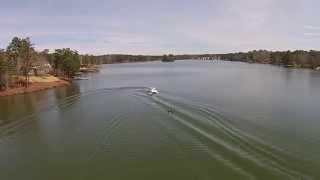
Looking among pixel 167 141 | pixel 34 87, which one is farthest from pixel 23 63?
pixel 167 141

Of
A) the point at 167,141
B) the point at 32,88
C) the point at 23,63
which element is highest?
Result: the point at 23,63

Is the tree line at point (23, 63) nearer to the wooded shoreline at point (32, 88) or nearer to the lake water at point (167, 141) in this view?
the wooded shoreline at point (32, 88)

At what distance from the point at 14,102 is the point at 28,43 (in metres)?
27.5

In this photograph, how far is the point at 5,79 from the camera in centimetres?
6081

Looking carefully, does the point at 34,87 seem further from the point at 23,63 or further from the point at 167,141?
the point at 167,141

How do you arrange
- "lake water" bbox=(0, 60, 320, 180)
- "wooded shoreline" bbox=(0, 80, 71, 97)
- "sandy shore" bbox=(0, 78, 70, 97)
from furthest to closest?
"sandy shore" bbox=(0, 78, 70, 97) < "wooded shoreline" bbox=(0, 80, 71, 97) < "lake water" bbox=(0, 60, 320, 180)

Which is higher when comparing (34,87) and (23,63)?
(23,63)

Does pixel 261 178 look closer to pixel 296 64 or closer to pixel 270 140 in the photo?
pixel 270 140

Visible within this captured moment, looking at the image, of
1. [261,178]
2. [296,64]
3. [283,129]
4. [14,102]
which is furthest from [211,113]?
[296,64]

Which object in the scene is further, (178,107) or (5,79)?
(5,79)

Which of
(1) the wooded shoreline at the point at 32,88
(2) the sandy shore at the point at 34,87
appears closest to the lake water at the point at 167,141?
(1) the wooded shoreline at the point at 32,88

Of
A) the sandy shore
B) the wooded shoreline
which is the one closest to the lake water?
the wooded shoreline

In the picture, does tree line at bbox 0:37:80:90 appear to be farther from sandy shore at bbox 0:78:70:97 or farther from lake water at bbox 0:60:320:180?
lake water at bbox 0:60:320:180

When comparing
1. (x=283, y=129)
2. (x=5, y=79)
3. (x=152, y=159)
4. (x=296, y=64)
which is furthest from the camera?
(x=296, y=64)
